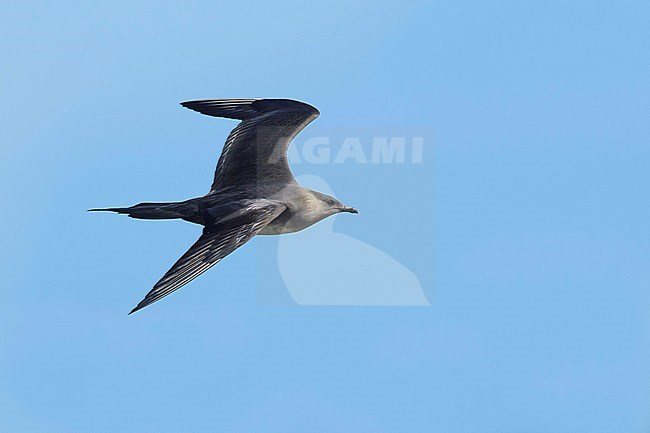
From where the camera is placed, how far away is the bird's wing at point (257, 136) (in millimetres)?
21453

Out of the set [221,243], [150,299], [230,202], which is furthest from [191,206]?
[150,299]

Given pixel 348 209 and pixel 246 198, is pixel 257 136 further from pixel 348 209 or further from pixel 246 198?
pixel 246 198

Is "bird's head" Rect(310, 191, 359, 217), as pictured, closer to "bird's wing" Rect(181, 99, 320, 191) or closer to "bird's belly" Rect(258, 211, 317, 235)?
"bird's belly" Rect(258, 211, 317, 235)

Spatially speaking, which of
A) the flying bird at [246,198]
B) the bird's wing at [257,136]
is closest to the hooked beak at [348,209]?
the flying bird at [246,198]

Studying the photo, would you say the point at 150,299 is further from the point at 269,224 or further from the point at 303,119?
the point at 303,119

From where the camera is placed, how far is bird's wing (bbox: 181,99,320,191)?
21.5 meters

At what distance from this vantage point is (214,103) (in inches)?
913

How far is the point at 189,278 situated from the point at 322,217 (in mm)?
4577

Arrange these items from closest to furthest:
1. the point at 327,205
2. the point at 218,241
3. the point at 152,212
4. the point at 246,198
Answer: the point at 218,241, the point at 152,212, the point at 246,198, the point at 327,205

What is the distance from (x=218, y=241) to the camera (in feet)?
59.4

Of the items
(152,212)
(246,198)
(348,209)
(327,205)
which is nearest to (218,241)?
(246,198)

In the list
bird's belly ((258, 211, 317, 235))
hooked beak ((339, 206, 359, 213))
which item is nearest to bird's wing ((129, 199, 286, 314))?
bird's belly ((258, 211, 317, 235))

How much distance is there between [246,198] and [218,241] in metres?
1.90

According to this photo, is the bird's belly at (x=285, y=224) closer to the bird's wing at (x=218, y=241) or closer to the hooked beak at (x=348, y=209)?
the bird's wing at (x=218, y=241)
